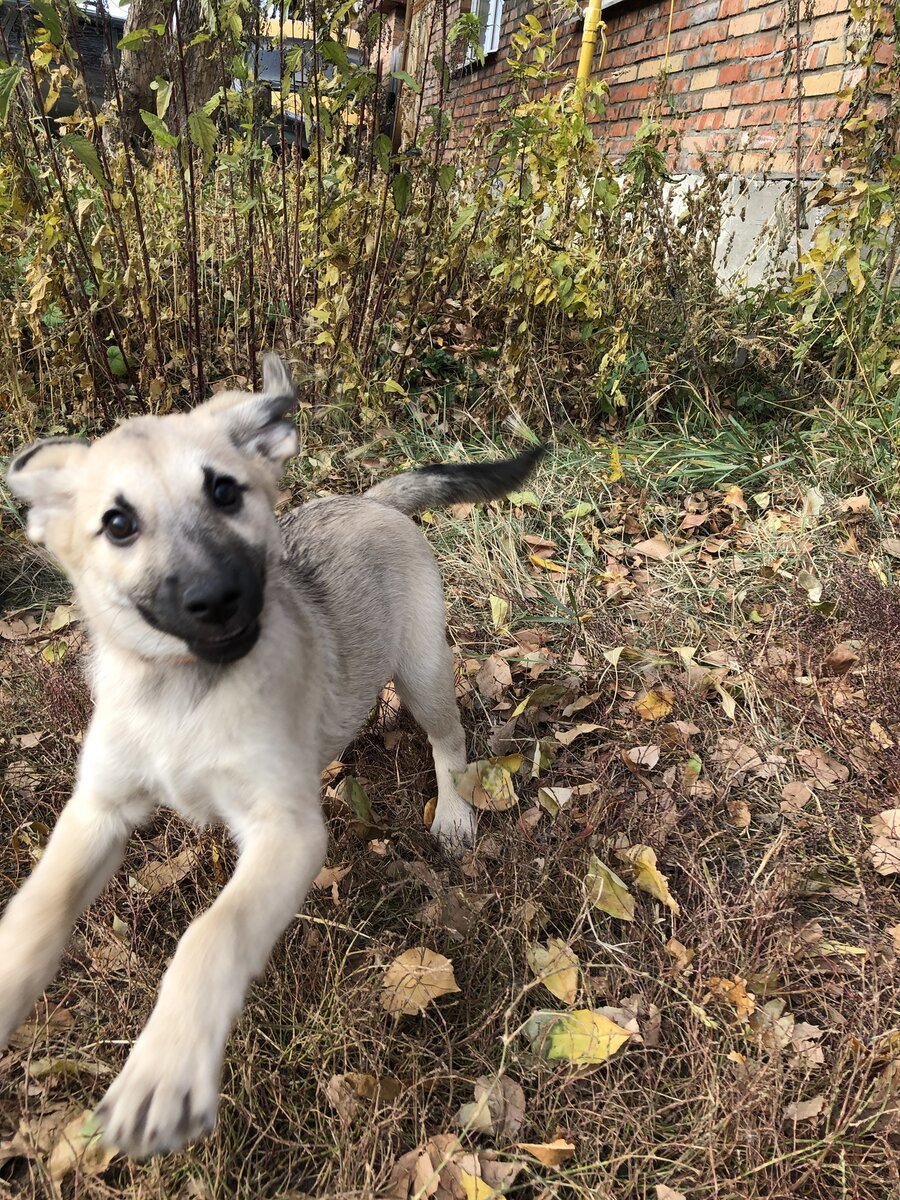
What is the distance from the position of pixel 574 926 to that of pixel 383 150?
3768 mm

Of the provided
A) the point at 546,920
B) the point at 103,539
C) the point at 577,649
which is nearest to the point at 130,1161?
the point at 546,920

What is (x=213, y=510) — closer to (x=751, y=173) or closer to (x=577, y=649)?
(x=577, y=649)

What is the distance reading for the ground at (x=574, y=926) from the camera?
6.01ft

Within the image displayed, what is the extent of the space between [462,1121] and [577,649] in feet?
6.73

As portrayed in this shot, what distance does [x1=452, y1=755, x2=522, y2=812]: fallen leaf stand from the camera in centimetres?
279

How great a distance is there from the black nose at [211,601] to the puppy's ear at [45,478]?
60 centimetres

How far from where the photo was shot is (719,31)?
662cm

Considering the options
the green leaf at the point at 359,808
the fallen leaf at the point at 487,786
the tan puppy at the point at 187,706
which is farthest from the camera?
the fallen leaf at the point at 487,786

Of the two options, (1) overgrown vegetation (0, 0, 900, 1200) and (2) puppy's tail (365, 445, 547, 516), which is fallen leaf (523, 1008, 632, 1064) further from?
(2) puppy's tail (365, 445, 547, 516)

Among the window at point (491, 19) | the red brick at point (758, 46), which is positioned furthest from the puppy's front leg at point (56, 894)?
the window at point (491, 19)

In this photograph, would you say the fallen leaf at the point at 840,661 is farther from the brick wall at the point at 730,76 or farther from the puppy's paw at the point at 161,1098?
the brick wall at the point at 730,76

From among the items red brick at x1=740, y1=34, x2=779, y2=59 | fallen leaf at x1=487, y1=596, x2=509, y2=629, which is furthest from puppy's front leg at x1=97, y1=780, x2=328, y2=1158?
red brick at x1=740, y1=34, x2=779, y2=59

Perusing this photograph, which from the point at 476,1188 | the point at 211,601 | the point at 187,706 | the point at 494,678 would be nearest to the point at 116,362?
the point at 494,678

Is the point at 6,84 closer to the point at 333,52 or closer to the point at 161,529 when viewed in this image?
the point at 333,52
